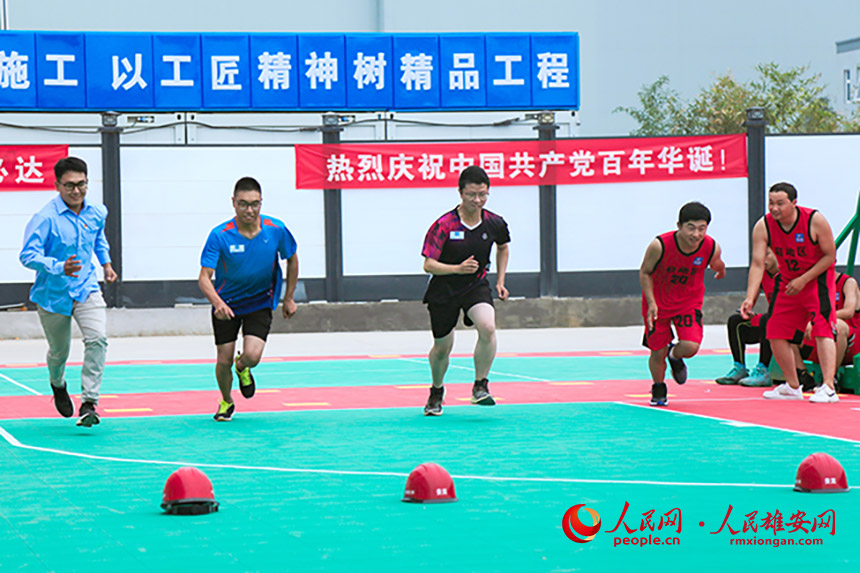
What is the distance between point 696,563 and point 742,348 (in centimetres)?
852

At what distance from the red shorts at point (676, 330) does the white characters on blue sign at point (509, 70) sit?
12756 millimetres

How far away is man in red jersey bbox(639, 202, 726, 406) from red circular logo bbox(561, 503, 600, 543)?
4.88 m

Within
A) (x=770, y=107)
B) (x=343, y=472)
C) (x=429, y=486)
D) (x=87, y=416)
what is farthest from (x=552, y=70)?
(x=770, y=107)

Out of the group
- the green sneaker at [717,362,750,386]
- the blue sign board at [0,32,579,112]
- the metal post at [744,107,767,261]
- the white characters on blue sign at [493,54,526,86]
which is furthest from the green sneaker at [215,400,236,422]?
the metal post at [744,107,767,261]

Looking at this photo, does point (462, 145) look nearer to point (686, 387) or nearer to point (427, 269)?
point (686, 387)

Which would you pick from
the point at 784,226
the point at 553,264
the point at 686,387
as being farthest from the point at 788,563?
the point at 553,264

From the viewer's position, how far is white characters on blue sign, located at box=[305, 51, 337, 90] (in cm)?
2294

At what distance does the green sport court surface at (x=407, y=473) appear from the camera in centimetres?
547

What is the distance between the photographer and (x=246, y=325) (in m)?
10.4

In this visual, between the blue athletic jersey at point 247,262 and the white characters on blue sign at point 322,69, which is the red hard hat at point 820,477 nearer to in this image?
the blue athletic jersey at point 247,262

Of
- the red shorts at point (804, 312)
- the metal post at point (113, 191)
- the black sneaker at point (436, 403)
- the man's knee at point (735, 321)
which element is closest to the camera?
the black sneaker at point (436, 403)

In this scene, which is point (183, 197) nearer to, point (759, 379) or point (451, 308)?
point (759, 379)

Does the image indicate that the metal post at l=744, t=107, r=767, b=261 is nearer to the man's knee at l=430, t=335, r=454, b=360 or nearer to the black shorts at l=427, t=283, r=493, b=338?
the black shorts at l=427, t=283, r=493, b=338

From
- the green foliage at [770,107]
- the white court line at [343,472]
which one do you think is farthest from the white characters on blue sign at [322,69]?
the green foliage at [770,107]
